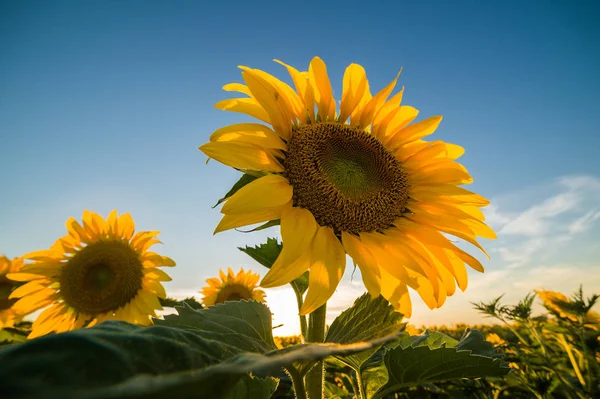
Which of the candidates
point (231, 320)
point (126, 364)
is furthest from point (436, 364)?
point (126, 364)

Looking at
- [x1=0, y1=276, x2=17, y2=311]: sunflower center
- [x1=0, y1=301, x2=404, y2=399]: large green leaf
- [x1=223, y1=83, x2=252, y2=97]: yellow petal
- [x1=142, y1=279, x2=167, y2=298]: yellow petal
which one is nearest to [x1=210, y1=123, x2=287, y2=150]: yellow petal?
[x1=223, y1=83, x2=252, y2=97]: yellow petal

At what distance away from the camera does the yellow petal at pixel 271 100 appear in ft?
5.88

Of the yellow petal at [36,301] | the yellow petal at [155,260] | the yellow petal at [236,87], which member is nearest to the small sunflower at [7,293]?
the yellow petal at [36,301]

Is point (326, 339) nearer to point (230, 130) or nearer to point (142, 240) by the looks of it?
point (230, 130)

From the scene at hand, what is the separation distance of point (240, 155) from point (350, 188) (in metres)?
0.65

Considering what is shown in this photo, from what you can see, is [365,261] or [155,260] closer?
[365,261]

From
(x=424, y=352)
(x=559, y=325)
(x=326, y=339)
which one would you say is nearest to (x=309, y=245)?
(x=326, y=339)

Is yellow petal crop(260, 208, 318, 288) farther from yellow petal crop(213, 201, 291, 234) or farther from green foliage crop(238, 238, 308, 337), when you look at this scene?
green foliage crop(238, 238, 308, 337)

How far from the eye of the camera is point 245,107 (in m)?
1.78

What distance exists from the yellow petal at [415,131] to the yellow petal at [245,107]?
80cm

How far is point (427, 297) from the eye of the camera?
1752 mm

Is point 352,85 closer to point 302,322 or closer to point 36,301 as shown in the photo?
point 302,322

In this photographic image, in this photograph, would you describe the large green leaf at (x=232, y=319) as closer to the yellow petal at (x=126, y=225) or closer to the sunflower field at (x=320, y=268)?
the sunflower field at (x=320, y=268)

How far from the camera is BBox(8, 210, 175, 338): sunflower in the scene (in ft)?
15.4
